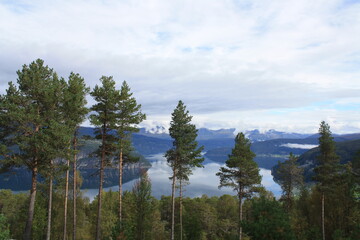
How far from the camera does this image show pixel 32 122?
2139 cm

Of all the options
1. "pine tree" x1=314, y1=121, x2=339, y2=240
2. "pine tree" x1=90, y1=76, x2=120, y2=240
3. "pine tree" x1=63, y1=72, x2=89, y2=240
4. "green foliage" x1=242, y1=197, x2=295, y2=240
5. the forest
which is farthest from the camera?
"pine tree" x1=314, y1=121, x2=339, y2=240

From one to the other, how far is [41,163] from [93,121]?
554 cm

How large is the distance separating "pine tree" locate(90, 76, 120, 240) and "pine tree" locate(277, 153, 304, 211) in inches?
1232

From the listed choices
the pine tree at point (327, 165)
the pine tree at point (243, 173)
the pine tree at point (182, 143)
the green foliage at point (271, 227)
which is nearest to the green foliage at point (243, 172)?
the pine tree at point (243, 173)

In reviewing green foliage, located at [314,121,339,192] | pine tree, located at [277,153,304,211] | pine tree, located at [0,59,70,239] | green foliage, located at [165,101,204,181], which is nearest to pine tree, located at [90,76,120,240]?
pine tree, located at [0,59,70,239]

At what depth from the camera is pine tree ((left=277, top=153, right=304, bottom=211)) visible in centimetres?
4328

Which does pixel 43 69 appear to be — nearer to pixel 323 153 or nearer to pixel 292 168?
pixel 323 153

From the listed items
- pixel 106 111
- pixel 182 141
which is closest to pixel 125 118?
pixel 106 111

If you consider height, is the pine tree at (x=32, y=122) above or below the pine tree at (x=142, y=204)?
above

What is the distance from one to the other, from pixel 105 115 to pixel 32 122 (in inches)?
248

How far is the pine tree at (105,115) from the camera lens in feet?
81.0

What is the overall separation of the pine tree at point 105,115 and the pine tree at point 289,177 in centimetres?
3129

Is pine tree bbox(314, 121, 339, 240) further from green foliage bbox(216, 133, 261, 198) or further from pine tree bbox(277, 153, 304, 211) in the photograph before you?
green foliage bbox(216, 133, 261, 198)

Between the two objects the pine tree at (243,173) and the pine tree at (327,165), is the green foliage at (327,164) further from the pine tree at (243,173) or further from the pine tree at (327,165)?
the pine tree at (243,173)
